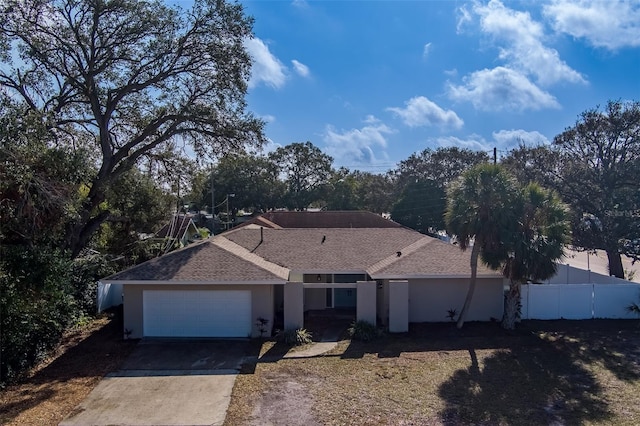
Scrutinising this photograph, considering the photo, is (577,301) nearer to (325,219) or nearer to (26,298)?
(26,298)

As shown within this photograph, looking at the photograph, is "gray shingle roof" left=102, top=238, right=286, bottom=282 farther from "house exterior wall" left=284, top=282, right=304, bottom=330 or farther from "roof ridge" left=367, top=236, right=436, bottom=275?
"roof ridge" left=367, top=236, right=436, bottom=275

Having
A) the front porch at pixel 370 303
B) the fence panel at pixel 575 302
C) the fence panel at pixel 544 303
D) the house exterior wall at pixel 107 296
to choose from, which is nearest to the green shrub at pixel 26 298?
the house exterior wall at pixel 107 296

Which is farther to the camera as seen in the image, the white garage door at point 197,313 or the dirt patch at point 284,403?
the white garage door at point 197,313

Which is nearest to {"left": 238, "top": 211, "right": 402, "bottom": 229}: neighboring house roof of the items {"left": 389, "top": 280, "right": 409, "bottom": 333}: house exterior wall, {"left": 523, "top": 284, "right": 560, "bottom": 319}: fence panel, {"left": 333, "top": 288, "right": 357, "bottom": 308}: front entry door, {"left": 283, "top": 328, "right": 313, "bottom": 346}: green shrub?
{"left": 333, "top": 288, "right": 357, "bottom": 308}: front entry door

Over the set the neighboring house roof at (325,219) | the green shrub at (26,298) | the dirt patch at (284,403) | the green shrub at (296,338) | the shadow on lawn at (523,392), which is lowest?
the dirt patch at (284,403)

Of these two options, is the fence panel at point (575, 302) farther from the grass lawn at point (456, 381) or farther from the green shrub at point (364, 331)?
the green shrub at point (364, 331)

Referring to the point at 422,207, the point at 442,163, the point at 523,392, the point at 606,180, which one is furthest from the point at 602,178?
the point at 442,163

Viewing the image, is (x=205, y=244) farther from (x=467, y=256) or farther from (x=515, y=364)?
(x=515, y=364)
